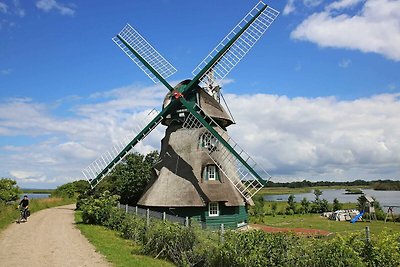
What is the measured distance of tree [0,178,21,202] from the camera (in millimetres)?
30897

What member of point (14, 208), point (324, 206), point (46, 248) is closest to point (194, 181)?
point (46, 248)

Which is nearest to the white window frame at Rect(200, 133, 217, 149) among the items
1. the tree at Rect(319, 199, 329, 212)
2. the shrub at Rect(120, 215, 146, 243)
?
the shrub at Rect(120, 215, 146, 243)

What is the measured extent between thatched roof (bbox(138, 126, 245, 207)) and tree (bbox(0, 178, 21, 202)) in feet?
50.4

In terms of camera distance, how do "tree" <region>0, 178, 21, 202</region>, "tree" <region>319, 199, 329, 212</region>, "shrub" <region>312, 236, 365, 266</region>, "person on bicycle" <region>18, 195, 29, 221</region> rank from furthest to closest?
1. "tree" <region>319, 199, 329, 212</region>
2. "tree" <region>0, 178, 21, 202</region>
3. "person on bicycle" <region>18, 195, 29, 221</region>
4. "shrub" <region>312, 236, 365, 266</region>

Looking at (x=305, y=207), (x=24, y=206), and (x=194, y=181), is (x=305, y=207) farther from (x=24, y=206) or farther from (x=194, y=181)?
(x=24, y=206)

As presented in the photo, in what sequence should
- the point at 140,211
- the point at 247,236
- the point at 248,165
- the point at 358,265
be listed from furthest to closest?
the point at 248,165 < the point at 140,211 < the point at 247,236 < the point at 358,265

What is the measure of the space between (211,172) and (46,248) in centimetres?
1062

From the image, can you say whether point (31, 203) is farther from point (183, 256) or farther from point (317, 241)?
point (317, 241)

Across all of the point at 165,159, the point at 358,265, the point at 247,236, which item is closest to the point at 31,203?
the point at 165,159

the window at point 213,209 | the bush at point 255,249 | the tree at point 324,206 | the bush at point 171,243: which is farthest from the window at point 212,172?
the tree at point 324,206

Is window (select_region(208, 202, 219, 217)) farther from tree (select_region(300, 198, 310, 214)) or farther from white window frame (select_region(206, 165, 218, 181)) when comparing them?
tree (select_region(300, 198, 310, 214))

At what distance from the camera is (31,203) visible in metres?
34.2

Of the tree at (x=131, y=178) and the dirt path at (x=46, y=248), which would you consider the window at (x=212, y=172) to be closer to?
the tree at (x=131, y=178)

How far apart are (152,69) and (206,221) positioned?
34.6ft
